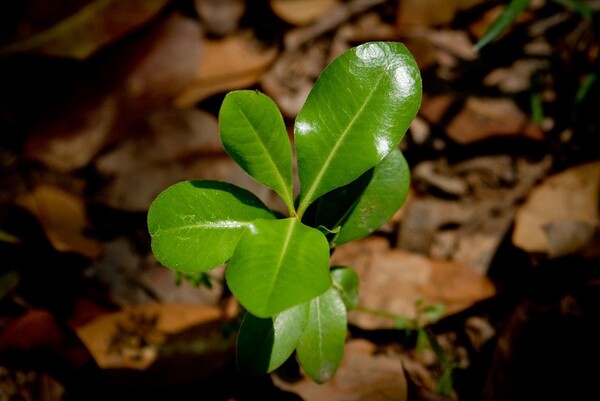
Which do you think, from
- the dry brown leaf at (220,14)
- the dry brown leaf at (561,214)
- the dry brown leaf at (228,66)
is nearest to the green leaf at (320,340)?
the dry brown leaf at (561,214)

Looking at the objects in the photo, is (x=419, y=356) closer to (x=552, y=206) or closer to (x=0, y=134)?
(x=552, y=206)

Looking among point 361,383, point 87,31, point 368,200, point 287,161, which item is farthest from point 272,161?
point 87,31

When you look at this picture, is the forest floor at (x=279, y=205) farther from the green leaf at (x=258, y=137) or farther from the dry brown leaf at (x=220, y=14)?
the green leaf at (x=258, y=137)

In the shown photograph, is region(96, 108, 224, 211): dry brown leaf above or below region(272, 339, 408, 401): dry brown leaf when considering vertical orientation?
above

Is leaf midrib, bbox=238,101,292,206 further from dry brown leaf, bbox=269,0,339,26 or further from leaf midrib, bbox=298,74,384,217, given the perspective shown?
dry brown leaf, bbox=269,0,339,26

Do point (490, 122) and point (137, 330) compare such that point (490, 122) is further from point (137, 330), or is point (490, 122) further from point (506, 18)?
point (137, 330)

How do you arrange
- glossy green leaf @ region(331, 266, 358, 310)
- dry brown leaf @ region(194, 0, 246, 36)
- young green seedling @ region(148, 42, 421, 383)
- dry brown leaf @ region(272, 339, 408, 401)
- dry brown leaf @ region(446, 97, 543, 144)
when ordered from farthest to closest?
dry brown leaf @ region(194, 0, 246, 36) → dry brown leaf @ region(446, 97, 543, 144) → dry brown leaf @ region(272, 339, 408, 401) → glossy green leaf @ region(331, 266, 358, 310) → young green seedling @ region(148, 42, 421, 383)

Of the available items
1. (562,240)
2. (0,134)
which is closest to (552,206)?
(562,240)

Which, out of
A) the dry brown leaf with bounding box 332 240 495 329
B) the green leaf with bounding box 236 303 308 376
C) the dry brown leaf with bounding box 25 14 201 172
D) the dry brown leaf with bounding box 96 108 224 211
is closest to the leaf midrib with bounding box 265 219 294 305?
the green leaf with bounding box 236 303 308 376
